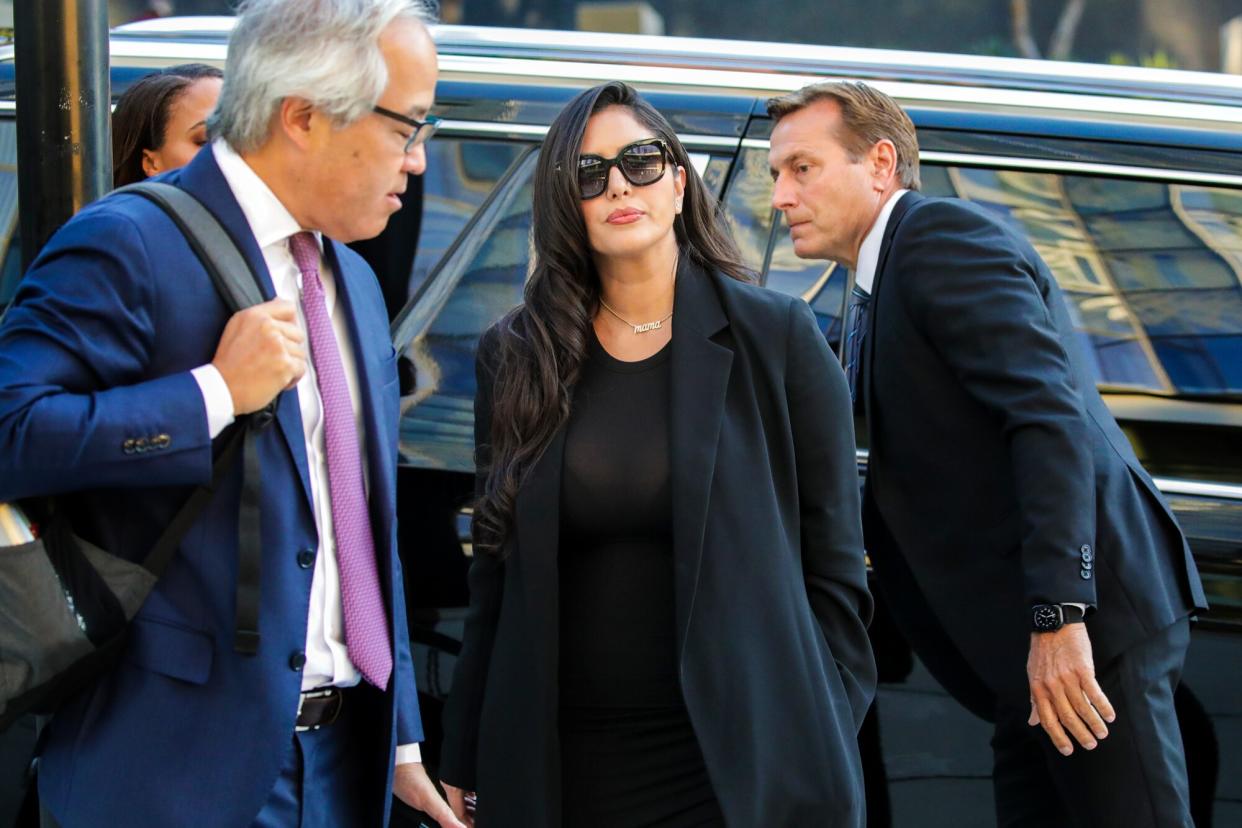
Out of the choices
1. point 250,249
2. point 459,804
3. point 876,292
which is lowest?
point 459,804

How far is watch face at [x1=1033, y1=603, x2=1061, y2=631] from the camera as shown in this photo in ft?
8.55

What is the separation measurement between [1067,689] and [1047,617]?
137 mm

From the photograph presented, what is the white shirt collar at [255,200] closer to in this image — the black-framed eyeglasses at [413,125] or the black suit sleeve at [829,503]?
the black-framed eyeglasses at [413,125]

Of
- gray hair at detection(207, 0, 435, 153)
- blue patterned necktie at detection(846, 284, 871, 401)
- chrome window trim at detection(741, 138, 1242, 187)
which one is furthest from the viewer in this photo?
chrome window trim at detection(741, 138, 1242, 187)

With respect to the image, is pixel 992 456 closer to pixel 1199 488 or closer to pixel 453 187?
pixel 1199 488

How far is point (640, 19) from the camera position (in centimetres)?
1706

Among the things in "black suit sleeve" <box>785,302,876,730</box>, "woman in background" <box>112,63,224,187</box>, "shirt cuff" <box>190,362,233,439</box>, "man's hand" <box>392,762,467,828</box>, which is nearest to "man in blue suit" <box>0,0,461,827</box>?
"shirt cuff" <box>190,362,233,439</box>

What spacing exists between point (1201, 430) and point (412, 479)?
157 cm

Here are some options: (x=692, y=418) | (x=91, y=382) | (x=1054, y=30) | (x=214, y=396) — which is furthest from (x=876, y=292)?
(x=1054, y=30)

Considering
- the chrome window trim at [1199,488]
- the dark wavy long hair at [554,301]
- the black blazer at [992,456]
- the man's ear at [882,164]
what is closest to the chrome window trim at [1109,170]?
the man's ear at [882,164]

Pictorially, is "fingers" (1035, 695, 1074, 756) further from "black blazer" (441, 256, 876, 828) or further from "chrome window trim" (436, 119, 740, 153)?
"chrome window trim" (436, 119, 740, 153)

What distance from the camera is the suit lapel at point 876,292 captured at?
2.91m

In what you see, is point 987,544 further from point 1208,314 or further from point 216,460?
point 216,460

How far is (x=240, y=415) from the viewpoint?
1976 millimetres
